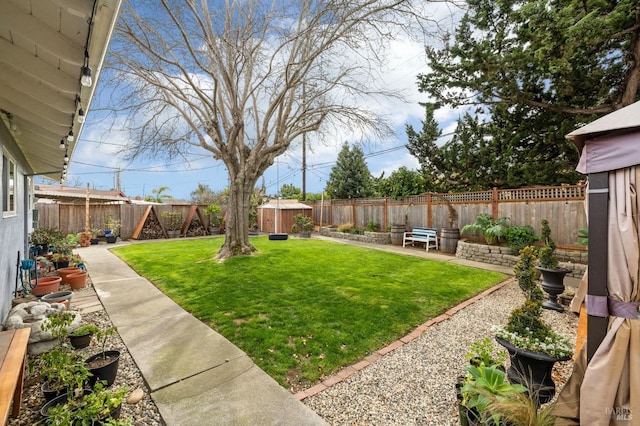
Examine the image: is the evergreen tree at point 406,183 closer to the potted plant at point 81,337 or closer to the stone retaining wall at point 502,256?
the stone retaining wall at point 502,256

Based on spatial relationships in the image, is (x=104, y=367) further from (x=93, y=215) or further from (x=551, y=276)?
(x=93, y=215)

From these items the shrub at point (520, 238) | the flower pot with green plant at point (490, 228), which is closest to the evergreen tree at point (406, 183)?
the flower pot with green plant at point (490, 228)

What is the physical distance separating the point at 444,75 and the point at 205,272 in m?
9.55

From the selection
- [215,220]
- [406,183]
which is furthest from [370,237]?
[215,220]

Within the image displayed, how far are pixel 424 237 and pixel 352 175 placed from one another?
30.7 feet

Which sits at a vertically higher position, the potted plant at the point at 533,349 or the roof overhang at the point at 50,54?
the roof overhang at the point at 50,54

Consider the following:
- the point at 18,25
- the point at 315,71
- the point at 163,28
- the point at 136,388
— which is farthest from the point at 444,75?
the point at 136,388

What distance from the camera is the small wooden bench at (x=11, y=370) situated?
157 centimetres

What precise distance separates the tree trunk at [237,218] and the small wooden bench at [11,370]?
5.76 m

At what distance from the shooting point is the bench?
10211mm

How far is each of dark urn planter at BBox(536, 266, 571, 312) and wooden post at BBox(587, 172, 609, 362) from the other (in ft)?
9.96

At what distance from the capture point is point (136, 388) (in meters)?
2.38

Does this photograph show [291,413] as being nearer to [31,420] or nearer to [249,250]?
[31,420]

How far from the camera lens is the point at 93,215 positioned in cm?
1294
